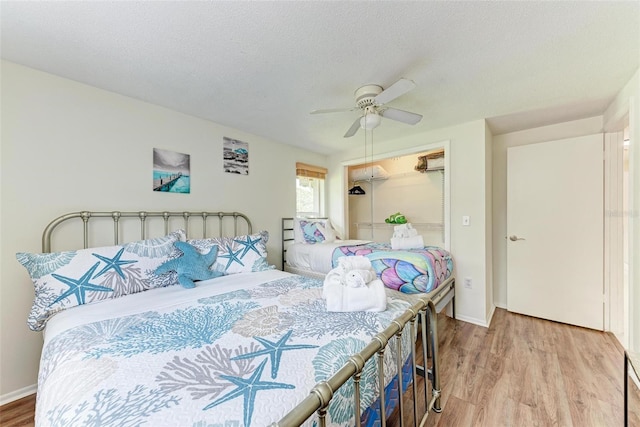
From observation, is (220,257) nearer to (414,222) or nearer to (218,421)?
(218,421)

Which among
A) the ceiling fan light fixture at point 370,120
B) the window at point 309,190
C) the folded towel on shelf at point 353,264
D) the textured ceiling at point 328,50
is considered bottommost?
the folded towel on shelf at point 353,264

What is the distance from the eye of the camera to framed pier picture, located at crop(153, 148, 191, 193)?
233cm

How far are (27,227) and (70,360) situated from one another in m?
1.45

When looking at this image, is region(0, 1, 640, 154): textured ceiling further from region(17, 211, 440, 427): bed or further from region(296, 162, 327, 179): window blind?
region(296, 162, 327, 179): window blind

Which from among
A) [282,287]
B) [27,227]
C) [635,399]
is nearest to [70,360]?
[282,287]

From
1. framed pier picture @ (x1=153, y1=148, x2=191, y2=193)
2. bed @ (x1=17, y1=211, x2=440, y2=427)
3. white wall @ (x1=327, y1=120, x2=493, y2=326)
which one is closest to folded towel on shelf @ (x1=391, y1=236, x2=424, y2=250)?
white wall @ (x1=327, y1=120, x2=493, y2=326)

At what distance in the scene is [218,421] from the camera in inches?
24.9

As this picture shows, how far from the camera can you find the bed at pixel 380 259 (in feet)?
7.18

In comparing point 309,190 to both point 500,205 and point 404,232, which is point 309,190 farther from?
point 500,205

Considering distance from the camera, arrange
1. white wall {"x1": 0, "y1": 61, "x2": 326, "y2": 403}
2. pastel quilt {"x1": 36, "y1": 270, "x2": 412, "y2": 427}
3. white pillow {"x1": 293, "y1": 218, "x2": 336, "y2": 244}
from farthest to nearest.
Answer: white pillow {"x1": 293, "y1": 218, "x2": 336, "y2": 244}, white wall {"x1": 0, "y1": 61, "x2": 326, "y2": 403}, pastel quilt {"x1": 36, "y1": 270, "x2": 412, "y2": 427}

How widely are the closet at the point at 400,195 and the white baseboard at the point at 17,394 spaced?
3.89 meters

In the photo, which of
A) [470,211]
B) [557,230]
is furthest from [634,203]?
[470,211]

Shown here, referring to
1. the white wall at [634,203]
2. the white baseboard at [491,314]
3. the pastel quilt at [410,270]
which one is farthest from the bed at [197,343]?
the white wall at [634,203]

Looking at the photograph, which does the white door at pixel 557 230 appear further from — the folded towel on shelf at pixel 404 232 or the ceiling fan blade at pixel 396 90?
the ceiling fan blade at pixel 396 90
